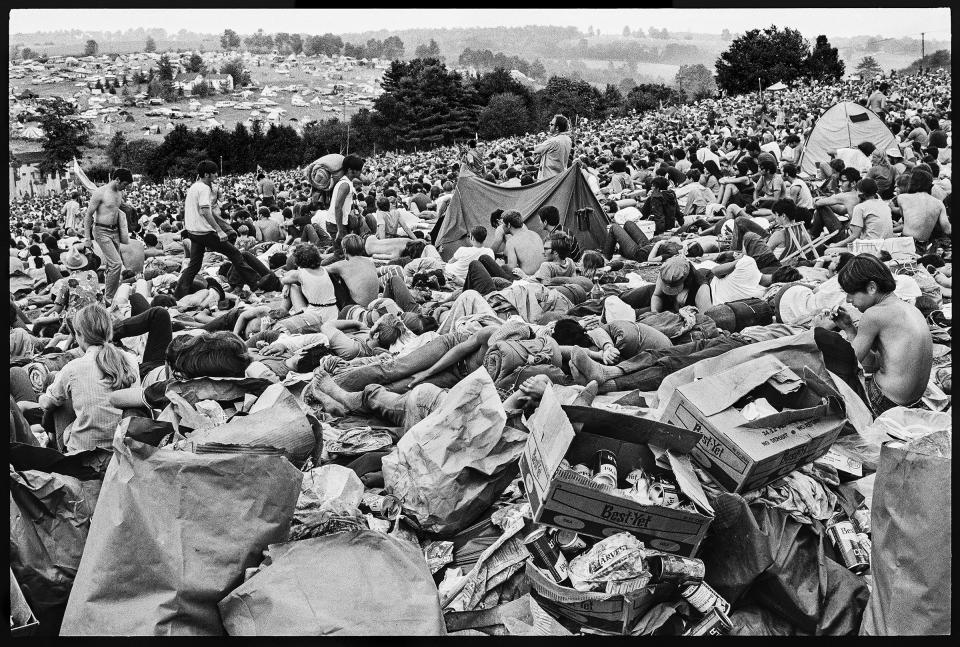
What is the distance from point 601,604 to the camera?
8.07 feet

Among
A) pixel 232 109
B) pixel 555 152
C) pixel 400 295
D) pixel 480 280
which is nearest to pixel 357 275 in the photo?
pixel 400 295

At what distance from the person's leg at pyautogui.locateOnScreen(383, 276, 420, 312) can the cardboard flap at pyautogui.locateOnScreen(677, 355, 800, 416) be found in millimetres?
3851

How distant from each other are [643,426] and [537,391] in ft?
2.66

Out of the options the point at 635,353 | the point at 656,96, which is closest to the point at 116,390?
the point at 635,353

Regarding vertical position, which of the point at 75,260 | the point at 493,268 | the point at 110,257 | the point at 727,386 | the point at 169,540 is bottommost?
the point at 75,260

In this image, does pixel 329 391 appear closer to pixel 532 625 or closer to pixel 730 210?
pixel 532 625

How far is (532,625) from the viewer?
8.54ft

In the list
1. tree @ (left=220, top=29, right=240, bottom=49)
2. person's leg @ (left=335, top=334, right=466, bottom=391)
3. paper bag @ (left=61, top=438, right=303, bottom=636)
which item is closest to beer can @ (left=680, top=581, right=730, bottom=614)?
paper bag @ (left=61, top=438, right=303, bottom=636)

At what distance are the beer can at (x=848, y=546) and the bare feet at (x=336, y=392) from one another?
7.25 feet

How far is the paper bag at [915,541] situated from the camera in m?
2.28

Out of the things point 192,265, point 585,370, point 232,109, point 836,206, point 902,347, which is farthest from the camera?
point 232,109

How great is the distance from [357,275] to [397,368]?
7.37 feet

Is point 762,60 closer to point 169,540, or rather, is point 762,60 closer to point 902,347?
point 902,347

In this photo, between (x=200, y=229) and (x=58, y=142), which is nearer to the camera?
(x=200, y=229)
